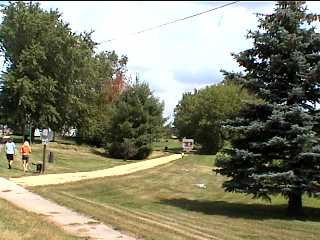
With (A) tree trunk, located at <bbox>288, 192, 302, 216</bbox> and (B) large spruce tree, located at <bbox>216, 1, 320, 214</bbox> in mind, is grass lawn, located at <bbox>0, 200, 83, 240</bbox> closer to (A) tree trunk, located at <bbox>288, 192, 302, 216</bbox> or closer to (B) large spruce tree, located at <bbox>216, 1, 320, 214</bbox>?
(B) large spruce tree, located at <bbox>216, 1, 320, 214</bbox>

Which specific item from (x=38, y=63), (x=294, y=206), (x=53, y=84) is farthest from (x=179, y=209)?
(x=38, y=63)

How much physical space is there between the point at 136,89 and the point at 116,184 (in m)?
29.9

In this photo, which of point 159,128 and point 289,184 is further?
point 159,128

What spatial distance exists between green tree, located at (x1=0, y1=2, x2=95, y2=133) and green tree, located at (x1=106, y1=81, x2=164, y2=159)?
16.3 ft

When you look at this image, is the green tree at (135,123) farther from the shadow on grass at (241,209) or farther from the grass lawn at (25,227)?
the grass lawn at (25,227)

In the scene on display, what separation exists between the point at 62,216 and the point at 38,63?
43662mm

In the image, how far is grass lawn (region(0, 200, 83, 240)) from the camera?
10.6 meters

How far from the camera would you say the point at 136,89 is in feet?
192

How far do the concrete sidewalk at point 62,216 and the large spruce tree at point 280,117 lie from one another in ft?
19.0

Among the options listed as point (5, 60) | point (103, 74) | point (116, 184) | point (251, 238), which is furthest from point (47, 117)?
point (251, 238)

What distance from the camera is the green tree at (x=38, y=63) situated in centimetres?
5553

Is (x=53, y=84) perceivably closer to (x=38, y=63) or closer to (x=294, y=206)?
(x=38, y=63)

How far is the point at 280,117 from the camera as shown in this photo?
18.4 metres

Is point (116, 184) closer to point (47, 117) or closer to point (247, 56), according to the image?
point (247, 56)
